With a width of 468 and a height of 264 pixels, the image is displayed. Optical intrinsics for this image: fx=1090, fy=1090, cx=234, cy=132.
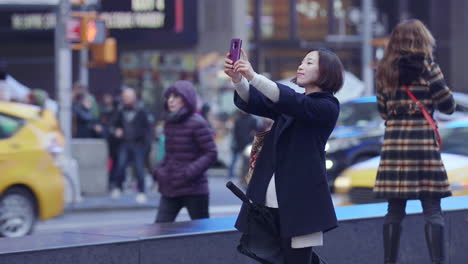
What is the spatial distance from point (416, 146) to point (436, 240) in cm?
58

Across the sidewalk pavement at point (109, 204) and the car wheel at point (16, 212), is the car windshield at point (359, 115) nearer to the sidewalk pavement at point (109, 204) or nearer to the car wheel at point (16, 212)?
the sidewalk pavement at point (109, 204)

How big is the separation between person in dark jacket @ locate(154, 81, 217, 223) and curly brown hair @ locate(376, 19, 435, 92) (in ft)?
6.17

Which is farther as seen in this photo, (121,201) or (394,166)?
(121,201)

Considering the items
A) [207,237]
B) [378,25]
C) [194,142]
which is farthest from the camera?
[378,25]

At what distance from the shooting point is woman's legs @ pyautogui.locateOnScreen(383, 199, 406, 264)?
22.0 feet

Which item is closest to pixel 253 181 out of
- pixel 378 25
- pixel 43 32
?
pixel 43 32

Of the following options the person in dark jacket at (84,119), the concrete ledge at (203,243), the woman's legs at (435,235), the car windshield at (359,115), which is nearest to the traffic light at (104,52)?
the person in dark jacket at (84,119)

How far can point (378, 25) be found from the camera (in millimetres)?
37125

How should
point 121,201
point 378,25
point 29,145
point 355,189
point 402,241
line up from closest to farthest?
point 402,241 → point 355,189 → point 29,145 → point 121,201 → point 378,25

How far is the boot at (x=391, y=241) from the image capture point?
671 cm

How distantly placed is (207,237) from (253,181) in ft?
4.64

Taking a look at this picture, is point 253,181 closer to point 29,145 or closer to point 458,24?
point 29,145

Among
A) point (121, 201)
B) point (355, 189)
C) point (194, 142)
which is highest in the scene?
point (194, 142)

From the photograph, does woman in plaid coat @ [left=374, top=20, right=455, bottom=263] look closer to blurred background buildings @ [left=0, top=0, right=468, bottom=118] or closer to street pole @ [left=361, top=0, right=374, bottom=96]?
blurred background buildings @ [left=0, top=0, right=468, bottom=118]
